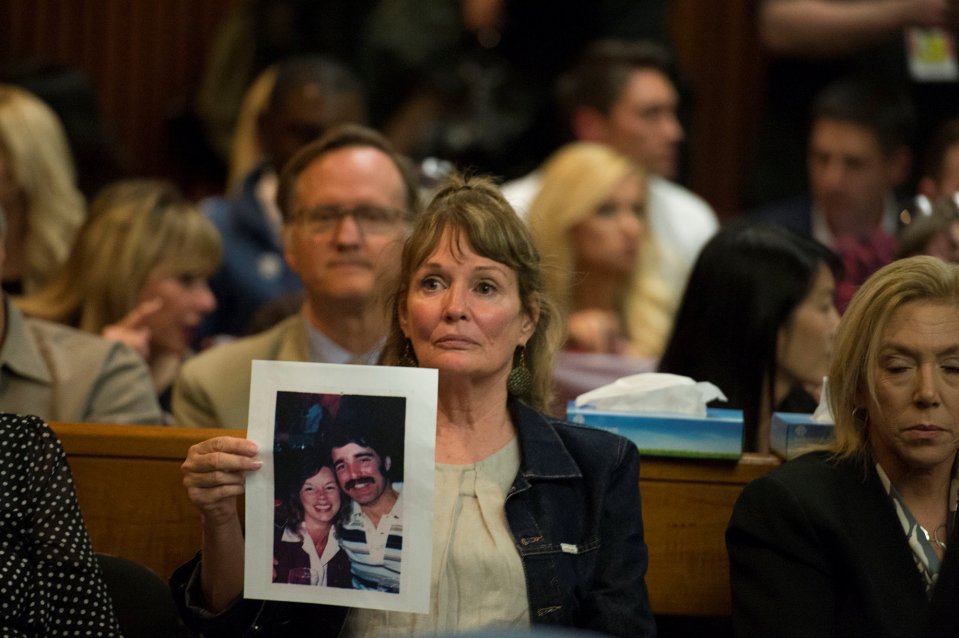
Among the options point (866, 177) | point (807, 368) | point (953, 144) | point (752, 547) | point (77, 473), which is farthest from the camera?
point (866, 177)

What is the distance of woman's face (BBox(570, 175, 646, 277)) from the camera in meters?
4.70

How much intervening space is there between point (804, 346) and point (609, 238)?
140 cm

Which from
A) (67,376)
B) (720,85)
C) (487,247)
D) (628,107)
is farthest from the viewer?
(720,85)

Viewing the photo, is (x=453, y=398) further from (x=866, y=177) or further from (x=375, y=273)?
(x=866, y=177)

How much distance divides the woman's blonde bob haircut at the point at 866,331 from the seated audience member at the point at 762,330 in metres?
0.64

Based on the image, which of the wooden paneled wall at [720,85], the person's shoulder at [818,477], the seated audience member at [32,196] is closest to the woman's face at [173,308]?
the seated audience member at [32,196]

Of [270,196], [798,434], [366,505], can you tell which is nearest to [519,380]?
[366,505]

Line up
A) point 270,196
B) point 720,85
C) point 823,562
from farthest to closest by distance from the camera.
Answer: point 720,85
point 270,196
point 823,562

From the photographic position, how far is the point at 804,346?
133 inches

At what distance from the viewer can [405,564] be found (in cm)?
241

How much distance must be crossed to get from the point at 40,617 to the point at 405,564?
63cm

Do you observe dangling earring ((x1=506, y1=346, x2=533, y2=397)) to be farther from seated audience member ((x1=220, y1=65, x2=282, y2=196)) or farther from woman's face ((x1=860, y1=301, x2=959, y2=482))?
seated audience member ((x1=220, y1=65, x2=282, y2=196))

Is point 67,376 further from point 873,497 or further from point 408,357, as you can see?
point 873,497

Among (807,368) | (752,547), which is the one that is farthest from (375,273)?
(752,547)
